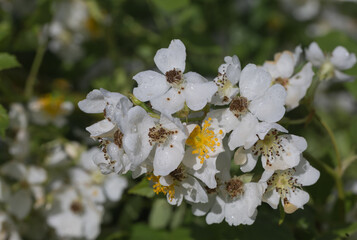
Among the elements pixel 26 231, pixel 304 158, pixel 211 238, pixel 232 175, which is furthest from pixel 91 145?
pixel 304 158

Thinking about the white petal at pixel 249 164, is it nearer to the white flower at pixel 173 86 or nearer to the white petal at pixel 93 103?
the white flower at pixel 173 86

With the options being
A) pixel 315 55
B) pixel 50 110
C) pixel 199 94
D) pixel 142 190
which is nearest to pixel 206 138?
pixel 199 94

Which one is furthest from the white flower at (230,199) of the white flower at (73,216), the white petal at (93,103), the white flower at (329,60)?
the white flower at (73,216)

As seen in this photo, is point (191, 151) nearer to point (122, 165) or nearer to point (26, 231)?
point (122, 165)

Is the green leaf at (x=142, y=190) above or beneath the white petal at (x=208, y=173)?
beneath

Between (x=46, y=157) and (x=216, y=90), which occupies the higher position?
(x=216, y=90)

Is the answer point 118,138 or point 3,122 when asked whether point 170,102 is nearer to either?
point 118,138

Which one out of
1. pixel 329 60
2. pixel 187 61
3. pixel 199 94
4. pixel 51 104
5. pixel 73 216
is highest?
pixel 199 94
